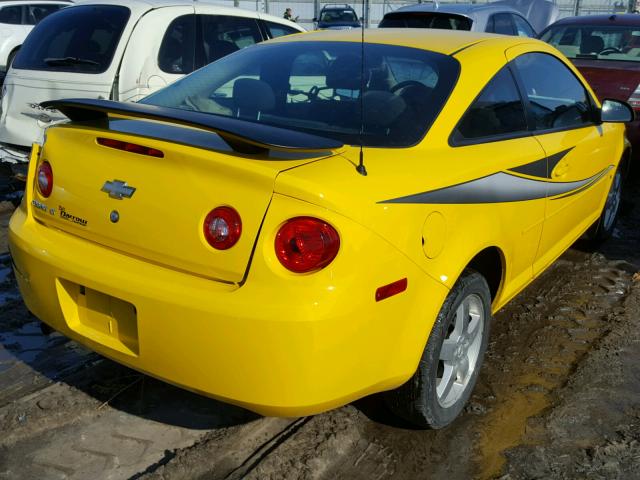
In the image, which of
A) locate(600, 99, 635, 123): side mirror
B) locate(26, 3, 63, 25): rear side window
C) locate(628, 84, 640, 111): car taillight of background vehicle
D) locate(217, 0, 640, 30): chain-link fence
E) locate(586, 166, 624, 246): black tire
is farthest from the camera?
locate(217, 0, 640, 30): chain-link fence

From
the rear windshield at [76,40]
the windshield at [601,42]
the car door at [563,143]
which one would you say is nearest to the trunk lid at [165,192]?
the car door at [563,143]

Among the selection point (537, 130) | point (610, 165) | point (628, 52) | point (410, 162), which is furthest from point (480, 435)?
point (628, 52)

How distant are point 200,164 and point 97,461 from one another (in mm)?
1229

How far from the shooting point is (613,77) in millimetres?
6957

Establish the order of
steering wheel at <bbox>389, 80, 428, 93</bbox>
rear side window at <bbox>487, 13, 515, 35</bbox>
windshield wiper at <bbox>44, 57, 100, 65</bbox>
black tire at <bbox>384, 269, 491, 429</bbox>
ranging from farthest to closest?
rear side window at <bbox>487, 13, 515, 35</bbox> < windshield wiper at <bbox>44, 57, 100, 65</bbox> < steering wheel at <bbox>389, 80, 428, 93</bbox> < black tire at <bbox>384, 269, 491, 429</bbox>

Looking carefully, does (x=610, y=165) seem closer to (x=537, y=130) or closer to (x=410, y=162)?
(x=537, y=130)

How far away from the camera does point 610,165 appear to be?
15.0ft

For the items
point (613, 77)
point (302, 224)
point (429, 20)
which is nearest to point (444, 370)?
point (302, 224)

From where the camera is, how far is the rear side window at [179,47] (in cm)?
552

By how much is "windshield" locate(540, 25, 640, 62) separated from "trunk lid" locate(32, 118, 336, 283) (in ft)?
21.1

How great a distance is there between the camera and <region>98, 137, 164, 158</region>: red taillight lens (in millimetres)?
2359

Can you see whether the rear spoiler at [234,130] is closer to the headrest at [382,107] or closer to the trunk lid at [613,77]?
the headrest at [382,107]

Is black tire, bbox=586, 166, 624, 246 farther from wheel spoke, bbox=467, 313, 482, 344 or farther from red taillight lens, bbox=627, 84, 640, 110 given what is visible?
wheel spoke, bbox=467, 313, 482, 344

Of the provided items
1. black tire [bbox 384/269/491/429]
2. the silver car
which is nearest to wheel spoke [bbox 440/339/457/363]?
black tire [bbox 384/269/491/429]
